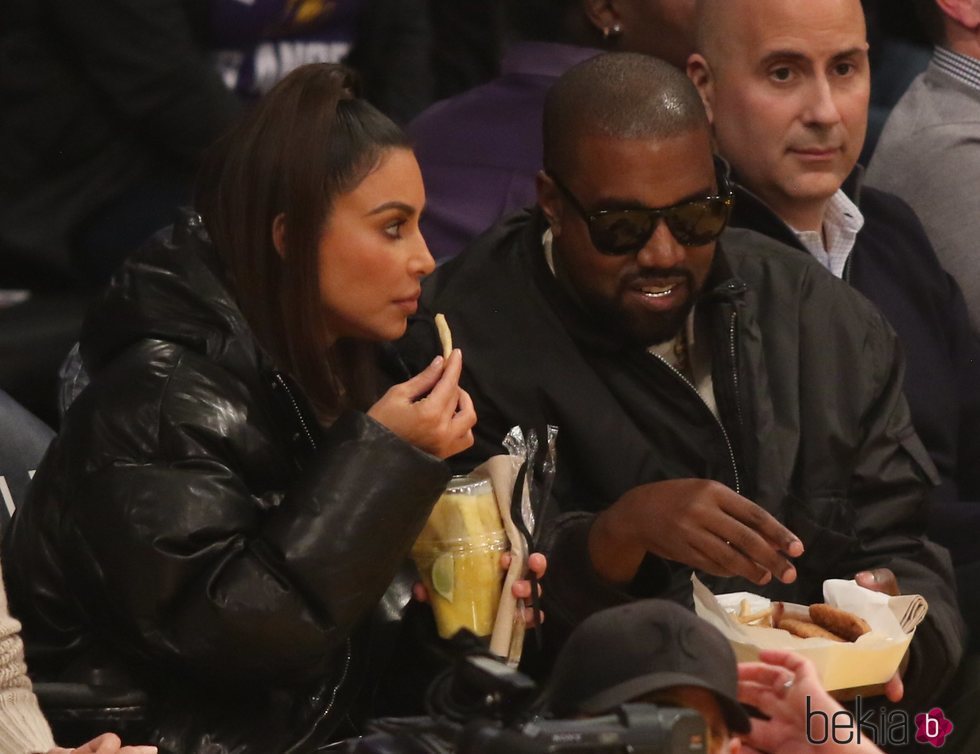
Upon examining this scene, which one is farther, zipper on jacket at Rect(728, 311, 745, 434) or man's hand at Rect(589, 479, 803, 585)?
zipper on jacket at Rect(728, 311, 745, 434)

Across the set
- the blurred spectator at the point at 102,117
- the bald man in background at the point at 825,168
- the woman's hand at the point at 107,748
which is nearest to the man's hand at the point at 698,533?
the woman's hand at the point at 107,748

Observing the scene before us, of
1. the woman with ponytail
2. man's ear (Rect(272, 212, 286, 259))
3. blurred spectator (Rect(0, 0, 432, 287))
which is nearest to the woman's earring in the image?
blurred spectator (Rect(0, 0, 432, 287))

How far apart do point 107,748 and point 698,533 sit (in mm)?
856

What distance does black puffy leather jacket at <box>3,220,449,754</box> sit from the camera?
2592mm

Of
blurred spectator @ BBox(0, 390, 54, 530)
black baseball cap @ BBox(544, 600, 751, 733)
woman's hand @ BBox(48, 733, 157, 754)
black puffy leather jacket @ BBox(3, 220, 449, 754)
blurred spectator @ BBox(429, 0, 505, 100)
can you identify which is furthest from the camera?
blurred spectator @ BBox(429, 0, 505, 100)

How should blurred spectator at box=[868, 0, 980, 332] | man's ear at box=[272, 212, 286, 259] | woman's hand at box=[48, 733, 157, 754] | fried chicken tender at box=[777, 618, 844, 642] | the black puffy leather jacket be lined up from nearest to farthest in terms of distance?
woman's hand at box=[48, 733, 157, 754] → the black puffy leather jacket → fried chicken tender at box=[777, 618, 844, 642] → man's ear at box=[272, 212, 286, 259] → blurred spectator at box=[868, 0, 980, 332]

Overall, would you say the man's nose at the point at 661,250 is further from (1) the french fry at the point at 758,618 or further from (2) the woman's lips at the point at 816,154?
(2) the woman's lips at the point at 816,154

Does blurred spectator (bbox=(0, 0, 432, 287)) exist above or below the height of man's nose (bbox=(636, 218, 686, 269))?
below

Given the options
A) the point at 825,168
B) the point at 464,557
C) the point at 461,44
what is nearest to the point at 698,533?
the point at 464,557

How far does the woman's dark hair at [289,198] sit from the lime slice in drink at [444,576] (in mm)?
331

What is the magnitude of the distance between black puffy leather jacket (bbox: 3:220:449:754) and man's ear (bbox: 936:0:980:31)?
2300 millimetres

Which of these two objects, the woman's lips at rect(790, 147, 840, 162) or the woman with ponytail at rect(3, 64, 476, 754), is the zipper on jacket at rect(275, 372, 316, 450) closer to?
the woman with ponytail at rect(3, 64, 476, 754)

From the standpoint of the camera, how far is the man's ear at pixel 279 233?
2836 mm

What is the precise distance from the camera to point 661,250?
10.2ft
